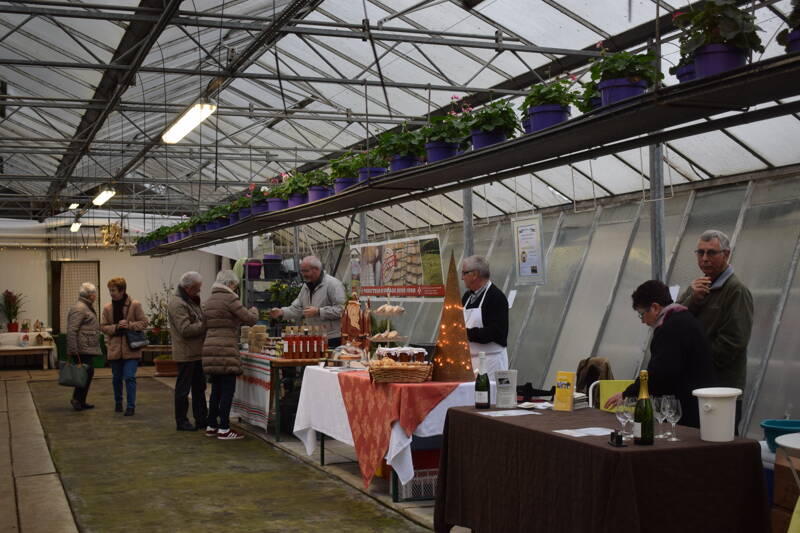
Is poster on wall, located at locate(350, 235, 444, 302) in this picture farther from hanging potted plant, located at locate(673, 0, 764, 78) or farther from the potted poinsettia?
hanging potted plant, located at locate(673, 0, 764, 78)

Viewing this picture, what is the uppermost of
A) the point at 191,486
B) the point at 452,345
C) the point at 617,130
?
the point at 617,130

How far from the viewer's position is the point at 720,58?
3.58m

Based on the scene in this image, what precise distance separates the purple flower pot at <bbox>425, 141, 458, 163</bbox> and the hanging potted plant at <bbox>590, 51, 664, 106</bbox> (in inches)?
65.0

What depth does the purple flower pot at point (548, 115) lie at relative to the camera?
4797mm

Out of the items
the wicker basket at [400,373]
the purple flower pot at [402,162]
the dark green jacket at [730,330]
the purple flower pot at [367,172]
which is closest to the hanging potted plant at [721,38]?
the dark green jacket at [730,330]

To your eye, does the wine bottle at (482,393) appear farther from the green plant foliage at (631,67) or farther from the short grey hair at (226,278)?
the short grey hair at (226,278)

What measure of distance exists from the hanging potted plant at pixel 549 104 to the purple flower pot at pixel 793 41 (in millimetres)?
1476

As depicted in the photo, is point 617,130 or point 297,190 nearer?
point 617,130

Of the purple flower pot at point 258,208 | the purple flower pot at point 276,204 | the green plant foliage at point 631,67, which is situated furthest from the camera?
the purple flower pot at point 258,208

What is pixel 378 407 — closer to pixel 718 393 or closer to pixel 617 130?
pixel 617 130

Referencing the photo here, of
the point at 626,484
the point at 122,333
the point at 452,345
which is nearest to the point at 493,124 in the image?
the point at 452,345

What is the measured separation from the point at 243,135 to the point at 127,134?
7.43 ft

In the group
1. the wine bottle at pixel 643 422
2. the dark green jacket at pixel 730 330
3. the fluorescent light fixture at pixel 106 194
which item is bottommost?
the wine bottle at pixel 643 422

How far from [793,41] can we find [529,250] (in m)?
5.82
